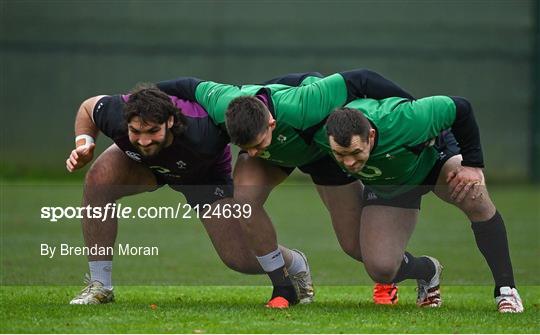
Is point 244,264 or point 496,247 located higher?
point 496,247

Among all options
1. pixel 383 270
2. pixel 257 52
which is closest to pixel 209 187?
pixel 383 270

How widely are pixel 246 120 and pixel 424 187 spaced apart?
4.72 ft

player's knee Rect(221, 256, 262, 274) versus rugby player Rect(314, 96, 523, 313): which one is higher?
rugby player Rect(314, 96, 523, 313)

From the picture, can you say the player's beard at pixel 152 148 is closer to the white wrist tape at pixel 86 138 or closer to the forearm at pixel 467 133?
the white wrist tape at pixel 86 138

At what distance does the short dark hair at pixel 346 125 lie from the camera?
18.5 feet

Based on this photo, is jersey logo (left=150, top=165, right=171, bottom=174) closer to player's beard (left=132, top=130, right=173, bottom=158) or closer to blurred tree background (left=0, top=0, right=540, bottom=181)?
player's beard (left=132, top=130, right=173, bottom=158)

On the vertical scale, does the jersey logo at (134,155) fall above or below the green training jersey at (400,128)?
below

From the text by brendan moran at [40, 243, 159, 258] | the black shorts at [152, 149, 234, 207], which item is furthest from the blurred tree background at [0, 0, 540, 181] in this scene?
the black shorts at [152, 149, 234, 207]

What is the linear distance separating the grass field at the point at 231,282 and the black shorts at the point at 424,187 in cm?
65

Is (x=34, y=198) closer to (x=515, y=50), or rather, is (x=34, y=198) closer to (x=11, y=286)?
(x=11, y=286)

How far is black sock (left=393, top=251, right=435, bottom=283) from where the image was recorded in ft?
21.7

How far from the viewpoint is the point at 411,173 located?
6.32m

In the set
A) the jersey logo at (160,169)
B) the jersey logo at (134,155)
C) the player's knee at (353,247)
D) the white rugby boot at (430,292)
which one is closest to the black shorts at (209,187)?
the jersey logo at (160,169)

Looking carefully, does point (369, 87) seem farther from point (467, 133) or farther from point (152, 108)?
point (152, 108)
